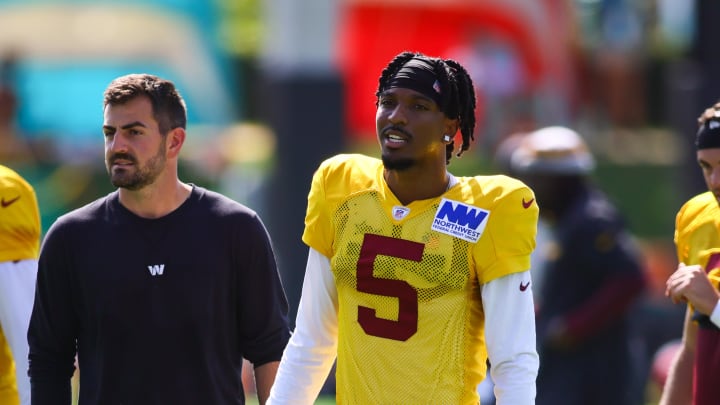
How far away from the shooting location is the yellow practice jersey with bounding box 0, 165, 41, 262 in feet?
16.8

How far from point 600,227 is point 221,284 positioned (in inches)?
126

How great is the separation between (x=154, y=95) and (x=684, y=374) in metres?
2.04

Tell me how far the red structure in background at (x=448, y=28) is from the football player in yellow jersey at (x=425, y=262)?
12866 millimetres

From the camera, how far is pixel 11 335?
16.7ft

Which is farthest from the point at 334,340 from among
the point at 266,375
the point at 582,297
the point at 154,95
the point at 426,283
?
the point at 582,297

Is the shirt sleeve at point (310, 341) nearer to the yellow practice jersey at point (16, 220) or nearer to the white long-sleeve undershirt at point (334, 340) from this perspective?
the white long-sleeve undershirt at point (334, 340)

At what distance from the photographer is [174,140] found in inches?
194

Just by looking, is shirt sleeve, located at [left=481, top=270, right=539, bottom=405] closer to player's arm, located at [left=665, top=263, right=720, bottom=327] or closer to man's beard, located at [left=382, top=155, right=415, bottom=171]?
man's beard, located at [left=382, top=155, right=415, bottom=171]

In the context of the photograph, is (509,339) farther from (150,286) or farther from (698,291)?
(150,286)

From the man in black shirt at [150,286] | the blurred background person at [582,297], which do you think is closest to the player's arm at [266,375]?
the man in black shirt at [150,286]

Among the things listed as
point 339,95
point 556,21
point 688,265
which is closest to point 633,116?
point 556,21

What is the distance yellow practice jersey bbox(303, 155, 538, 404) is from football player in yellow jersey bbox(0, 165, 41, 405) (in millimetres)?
1205

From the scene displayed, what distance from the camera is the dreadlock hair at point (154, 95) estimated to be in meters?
4.82

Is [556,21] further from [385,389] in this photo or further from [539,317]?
[385,389]
